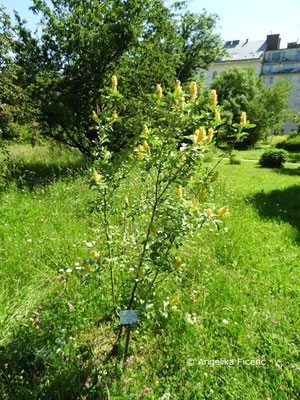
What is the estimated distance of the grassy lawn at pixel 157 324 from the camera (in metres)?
1.68

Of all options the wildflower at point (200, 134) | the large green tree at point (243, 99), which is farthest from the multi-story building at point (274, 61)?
the wildflower at point (200, 134)

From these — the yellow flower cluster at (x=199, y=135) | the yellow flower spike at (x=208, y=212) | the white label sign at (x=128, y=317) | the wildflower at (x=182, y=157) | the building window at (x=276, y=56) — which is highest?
the building window at (x=276, y=56)

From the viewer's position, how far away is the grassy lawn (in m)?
1.68

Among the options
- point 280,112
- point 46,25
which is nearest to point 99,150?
point 46,25

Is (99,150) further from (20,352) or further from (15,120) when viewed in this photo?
(15,120)

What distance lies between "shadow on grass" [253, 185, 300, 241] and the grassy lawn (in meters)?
1.04

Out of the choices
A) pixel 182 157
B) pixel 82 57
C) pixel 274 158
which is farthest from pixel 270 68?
pixel 182 157

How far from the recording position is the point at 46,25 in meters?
7.06

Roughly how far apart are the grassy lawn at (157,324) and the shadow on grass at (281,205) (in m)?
1.04

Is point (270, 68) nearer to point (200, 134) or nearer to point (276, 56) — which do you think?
point (276, 56)

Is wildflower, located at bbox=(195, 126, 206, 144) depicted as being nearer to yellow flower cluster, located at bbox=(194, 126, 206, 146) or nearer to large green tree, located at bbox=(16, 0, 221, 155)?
yellow flower cluster, located at bbox=(194, 126, 206, 146)

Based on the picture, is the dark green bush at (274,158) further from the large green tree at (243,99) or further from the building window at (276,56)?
the building window at (276,56)

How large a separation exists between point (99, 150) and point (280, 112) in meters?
34.3

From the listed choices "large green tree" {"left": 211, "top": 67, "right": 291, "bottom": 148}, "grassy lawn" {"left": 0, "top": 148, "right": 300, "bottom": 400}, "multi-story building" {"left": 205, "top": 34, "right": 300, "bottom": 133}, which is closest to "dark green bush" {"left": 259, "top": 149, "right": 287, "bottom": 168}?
"grassy lawn" {"left": 0, "top": 148, "right": 300, "bottom": 400}
